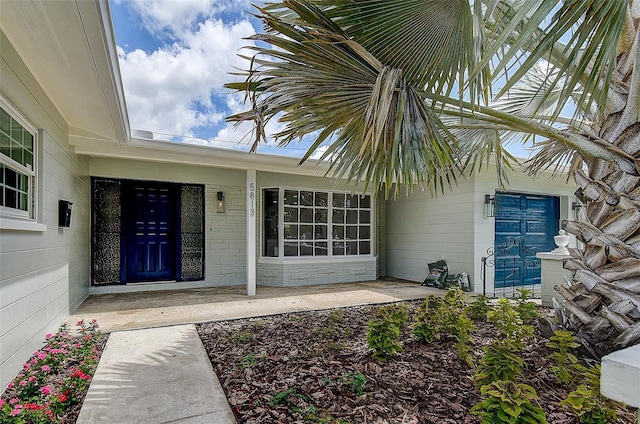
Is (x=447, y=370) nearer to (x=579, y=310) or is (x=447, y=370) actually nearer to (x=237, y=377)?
(x=579, y=310)

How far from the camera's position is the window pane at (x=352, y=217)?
27.8ft

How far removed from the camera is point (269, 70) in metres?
2.71

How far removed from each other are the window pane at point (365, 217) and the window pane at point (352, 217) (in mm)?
164

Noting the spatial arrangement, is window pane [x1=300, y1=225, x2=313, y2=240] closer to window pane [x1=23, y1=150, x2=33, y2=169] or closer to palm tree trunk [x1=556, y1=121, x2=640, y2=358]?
window pane [x1=23, y1=150, x2=33, y2=169]

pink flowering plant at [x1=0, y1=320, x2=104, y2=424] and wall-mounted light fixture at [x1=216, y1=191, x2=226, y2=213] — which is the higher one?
wall-mounted light fixture at [x1=216, y1=191, x2=226, y2=213]

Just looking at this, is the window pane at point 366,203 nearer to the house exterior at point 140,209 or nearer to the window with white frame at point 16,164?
the house exterior at point 140,209

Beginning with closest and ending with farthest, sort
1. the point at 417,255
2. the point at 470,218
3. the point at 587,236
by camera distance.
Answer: the point at 587,236, the point at 470,218, the point at 417,255

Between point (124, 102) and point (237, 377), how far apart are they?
10.2ft

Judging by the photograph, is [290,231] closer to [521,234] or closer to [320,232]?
[320,232]

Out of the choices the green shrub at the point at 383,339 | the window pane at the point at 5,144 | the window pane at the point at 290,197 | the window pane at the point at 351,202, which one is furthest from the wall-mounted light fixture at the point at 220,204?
the green shrub at the point at 383,339

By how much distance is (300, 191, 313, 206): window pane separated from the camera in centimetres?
789

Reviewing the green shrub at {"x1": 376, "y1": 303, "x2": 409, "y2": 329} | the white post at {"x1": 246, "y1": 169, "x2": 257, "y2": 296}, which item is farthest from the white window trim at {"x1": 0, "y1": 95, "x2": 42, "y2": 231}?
the green shrub at {"x1": 376, "y1": 303, "x2": 409, "y2": 329}

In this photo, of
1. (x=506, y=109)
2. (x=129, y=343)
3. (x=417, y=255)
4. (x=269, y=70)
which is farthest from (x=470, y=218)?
(x=129, y=343)

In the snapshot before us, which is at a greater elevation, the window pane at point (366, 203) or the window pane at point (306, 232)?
the window pane at point (366, 203)
